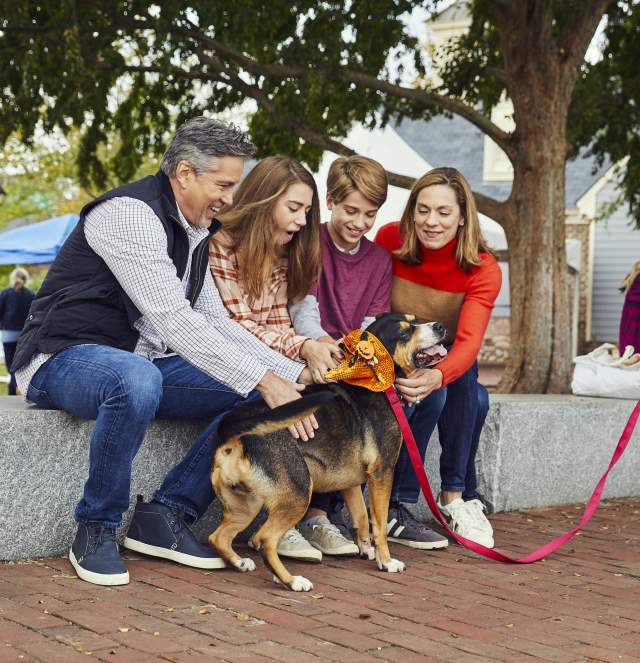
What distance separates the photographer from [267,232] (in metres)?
4.77

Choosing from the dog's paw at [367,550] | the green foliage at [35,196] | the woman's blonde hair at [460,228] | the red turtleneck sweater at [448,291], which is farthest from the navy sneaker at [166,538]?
the green foliage at [35,196]

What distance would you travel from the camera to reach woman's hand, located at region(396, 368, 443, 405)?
185 inches

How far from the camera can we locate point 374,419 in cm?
458

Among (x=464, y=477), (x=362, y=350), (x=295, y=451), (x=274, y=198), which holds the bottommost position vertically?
(x=464, y=477)

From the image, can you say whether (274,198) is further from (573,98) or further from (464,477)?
(573,98)

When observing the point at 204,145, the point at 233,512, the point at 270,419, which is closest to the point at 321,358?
the point at 270,419

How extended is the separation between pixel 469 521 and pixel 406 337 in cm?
122

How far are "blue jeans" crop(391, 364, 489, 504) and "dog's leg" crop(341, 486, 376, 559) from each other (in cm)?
53

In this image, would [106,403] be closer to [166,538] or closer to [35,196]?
[166,538]

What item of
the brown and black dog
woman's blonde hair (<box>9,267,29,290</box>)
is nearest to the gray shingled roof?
woman's blonde hair (<box>9,267,29,290</box>)

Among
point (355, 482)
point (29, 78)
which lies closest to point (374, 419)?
point (355, 482)

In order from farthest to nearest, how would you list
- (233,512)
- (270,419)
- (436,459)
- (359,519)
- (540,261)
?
1. (540,261)
2. (436,459)
3. (359,519)
4. (233,512)
5. (270,419)

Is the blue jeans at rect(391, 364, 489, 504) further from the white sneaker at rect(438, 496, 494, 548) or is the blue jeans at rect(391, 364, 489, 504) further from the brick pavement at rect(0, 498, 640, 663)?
the brick pavement at rect(0, 498, 640, 663)

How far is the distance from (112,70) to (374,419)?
6493 millimetres
